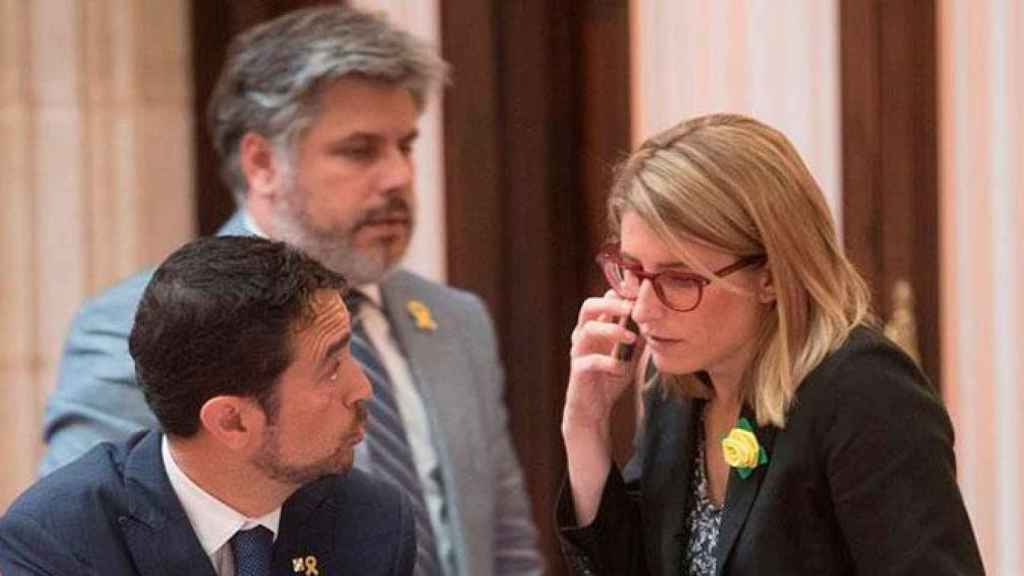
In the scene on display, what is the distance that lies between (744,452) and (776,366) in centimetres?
11

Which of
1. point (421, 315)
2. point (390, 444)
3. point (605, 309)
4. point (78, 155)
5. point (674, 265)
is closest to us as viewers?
point (674, 265)

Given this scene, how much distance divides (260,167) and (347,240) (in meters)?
0.25

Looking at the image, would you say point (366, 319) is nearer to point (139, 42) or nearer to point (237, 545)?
point (237, 545)

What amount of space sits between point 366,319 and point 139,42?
1.81 meters

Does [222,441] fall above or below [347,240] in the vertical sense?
below

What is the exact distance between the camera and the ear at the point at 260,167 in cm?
393

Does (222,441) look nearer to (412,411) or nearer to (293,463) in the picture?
(293,463)

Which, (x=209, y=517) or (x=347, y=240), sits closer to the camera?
(x=209, y=517)

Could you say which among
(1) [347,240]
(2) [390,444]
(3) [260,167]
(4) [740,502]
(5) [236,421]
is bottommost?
(2) [390,444]

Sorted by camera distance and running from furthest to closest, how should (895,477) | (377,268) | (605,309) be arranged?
(377,268)
(605,309)
(895,477)

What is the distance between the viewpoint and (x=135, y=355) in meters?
2.84

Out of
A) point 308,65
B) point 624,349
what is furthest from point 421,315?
point 624,349

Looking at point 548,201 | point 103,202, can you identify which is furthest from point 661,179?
point 103,202

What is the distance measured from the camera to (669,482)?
9.76ft
